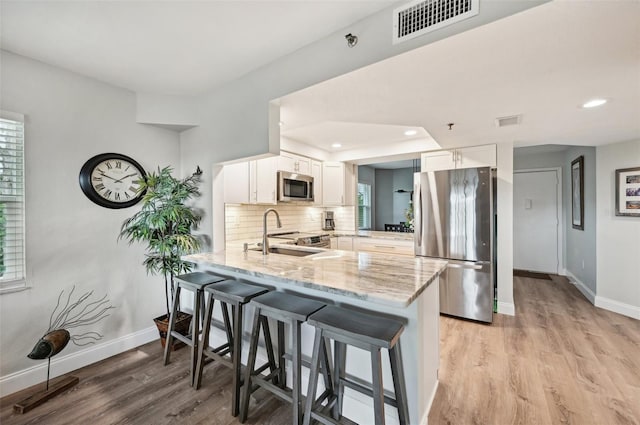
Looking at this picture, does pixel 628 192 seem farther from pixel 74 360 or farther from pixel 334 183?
pixel 74 360

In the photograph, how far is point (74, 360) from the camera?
228cm

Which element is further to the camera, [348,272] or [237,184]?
[237,184]

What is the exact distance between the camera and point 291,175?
377cm

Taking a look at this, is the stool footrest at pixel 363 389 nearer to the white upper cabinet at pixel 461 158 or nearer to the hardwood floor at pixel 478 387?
the hardwood floor at pixel 478 387

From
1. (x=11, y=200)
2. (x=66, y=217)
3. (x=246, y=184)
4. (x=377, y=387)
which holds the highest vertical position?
(x=246, y=184)

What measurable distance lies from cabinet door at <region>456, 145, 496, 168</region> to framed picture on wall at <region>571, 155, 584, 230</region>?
1.87 metres

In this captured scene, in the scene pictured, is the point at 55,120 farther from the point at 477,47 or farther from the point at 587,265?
the point at 587,265

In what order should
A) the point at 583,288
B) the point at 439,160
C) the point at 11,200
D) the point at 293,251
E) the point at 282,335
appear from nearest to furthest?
the point at 282,335 → the point at 11,200 → the point at 293,251 → the point at 439,160 → the point at 583,288

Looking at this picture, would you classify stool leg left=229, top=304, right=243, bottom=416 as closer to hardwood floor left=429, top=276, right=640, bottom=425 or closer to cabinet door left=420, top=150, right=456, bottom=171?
hardwood floor left=429, top=276, right=640, bottom=425

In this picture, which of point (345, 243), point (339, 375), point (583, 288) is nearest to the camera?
point (339, 375)

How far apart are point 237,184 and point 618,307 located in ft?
16.5

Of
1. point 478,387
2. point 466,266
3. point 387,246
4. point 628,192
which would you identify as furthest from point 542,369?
point 628,192

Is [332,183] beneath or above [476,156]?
beneath

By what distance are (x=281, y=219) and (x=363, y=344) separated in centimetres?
303
